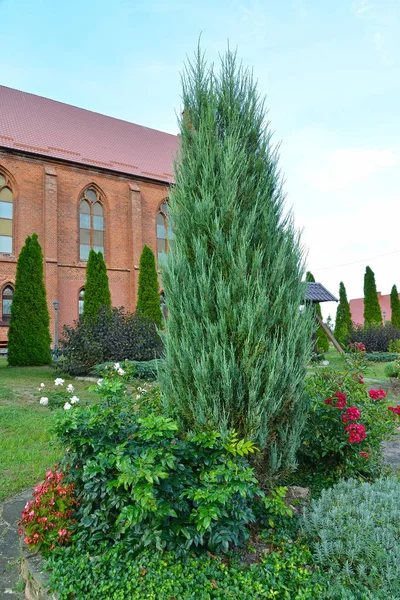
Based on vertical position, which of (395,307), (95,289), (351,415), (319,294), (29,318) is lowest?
(351,415)

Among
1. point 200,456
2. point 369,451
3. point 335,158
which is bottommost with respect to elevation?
point 369,451

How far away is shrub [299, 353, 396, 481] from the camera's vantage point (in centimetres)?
290

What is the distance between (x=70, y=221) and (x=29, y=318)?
9455 mm

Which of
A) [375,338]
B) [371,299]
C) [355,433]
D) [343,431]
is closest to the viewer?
[355,433]

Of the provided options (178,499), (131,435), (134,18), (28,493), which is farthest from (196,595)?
(134,18)

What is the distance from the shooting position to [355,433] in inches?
107

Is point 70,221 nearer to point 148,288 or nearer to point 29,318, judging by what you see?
point 148,288

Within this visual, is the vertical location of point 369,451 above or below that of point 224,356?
below

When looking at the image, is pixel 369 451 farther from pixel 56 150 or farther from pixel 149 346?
pixel 56 150

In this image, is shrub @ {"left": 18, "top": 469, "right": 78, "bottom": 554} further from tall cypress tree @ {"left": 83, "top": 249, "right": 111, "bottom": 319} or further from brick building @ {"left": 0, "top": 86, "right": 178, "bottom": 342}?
brick building @ {"left": 0, "top": 86, "right": 178, "bottom": 342}

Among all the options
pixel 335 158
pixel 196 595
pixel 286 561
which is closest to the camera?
pixel 196 595

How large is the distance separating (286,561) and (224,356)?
1.13 meters

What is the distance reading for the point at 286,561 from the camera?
196cm

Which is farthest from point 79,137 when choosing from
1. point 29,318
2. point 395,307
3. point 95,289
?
point 395,307
